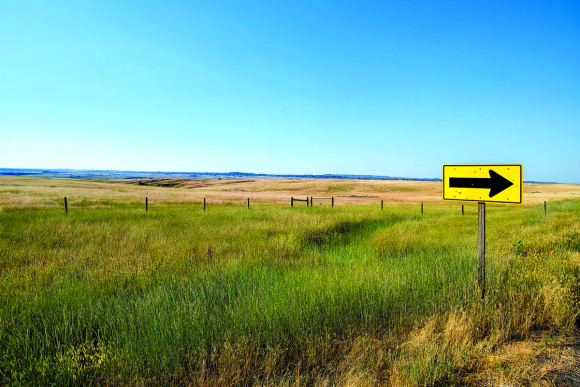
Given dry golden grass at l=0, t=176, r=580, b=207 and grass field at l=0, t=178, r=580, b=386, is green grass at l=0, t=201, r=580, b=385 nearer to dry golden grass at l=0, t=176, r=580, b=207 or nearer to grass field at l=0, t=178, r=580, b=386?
grass field at l=0, t=178, r=580, b=386

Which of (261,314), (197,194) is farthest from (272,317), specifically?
(197,194)

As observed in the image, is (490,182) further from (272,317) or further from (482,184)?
(272,317)

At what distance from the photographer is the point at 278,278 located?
5586 mm

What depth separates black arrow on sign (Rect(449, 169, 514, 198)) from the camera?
13.4 feet

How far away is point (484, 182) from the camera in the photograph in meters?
4.23

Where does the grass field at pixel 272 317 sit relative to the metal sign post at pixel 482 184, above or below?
below

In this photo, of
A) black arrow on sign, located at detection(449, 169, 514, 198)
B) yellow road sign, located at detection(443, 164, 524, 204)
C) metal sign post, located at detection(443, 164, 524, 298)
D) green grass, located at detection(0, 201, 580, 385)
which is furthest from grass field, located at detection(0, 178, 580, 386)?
black arrow on sign, located at detection(449, 169, 514, 198)

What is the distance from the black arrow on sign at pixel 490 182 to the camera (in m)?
4.08

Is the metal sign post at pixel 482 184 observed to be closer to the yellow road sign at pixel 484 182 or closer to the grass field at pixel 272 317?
the yellow road sign at pixel 484 182

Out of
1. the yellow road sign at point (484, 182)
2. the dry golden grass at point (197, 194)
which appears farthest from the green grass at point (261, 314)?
the dry golden grass at point (197, 194)

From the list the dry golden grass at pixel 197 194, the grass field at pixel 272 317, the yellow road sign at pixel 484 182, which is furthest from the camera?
the dry golden grass at pixel 197 194

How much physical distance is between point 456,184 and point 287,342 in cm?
349

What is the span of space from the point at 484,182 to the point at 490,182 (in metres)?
0.07

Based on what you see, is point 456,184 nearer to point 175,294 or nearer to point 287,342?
point 287,342
